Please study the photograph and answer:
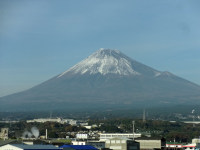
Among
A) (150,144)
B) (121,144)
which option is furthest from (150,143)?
(121,144)

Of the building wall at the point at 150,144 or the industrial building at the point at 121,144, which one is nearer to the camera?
the industrial building at the point at 121,144

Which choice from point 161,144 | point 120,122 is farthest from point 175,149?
point 120,122

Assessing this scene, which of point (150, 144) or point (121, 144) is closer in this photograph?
point (121, 144)

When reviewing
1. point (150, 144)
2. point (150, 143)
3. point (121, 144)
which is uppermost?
point (150, 143)

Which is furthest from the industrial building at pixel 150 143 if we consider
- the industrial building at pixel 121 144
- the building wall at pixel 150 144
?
the industrial building at pixel 121 144

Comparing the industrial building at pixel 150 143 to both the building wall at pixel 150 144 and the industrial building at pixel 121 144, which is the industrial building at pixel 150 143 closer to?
the building wall at pixel 150 144

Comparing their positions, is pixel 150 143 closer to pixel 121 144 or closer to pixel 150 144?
pixel 150 144

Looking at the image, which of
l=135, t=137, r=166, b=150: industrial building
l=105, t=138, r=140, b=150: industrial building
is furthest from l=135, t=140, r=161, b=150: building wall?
l=105, t=138, r=140, b=150: industrial building

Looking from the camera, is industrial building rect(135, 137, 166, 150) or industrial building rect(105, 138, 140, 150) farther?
industrial building rect(135, 137, 166, 150)

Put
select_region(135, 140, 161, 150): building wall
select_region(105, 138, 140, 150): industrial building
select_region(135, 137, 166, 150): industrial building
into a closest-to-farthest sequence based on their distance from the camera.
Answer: select_region(105, 138, 140, 150): industrial building < select_region(135, 137, 166, 150): industrial building < select_region(135, 140, 161, 150): building wall

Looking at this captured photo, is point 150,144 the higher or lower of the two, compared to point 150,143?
lower

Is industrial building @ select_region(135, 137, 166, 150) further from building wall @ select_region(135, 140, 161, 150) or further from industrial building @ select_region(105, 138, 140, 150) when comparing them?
industrial building @ select_region(105, 138, 140, 150)
